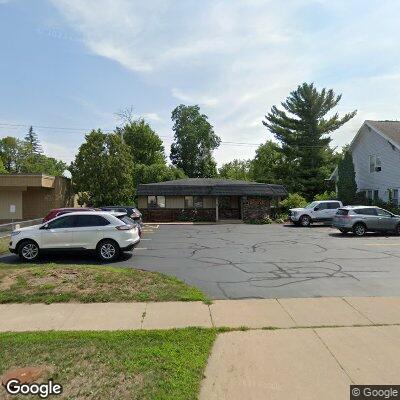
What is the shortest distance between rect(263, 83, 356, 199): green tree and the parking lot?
26831 mm

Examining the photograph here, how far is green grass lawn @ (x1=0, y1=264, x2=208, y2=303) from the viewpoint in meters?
8.08

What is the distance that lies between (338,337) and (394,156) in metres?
26.2

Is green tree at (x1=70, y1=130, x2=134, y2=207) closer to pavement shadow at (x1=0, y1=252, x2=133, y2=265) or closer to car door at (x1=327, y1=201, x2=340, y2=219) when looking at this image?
car door at (x1=327, y1=201, x2=340, y2=219)

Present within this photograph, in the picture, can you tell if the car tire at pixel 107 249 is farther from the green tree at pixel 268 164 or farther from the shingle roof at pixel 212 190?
the green tree at pixel 268 164

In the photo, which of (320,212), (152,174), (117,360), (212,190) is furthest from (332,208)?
(152,174)

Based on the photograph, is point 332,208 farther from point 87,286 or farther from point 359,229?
point 87,286

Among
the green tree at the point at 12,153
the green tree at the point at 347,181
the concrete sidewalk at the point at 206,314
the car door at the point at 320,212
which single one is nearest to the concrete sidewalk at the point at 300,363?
the concrete sidewalk at the point at 206,314

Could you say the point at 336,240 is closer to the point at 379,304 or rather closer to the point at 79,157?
the point at 379,304

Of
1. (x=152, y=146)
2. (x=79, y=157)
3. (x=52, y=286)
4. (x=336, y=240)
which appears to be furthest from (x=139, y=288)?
(x=152, y=146)

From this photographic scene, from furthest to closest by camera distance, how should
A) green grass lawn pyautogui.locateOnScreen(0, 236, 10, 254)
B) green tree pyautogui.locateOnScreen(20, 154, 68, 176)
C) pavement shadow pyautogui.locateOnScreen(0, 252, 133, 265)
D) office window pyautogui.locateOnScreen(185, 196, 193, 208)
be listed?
1. green tree pyautogui.locateOnScreen(20, 154, 68, 176)
2. office window pyautogui.locateOnScreen(185, 196, 193, 208)
3. green grass lawn pyautogui.locateOnScreen(0, 236, 10, 254)
4. pavement shadow pyautogui.locateOnScreen(0, 252, 133, 265)

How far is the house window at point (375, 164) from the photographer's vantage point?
31.1 meters

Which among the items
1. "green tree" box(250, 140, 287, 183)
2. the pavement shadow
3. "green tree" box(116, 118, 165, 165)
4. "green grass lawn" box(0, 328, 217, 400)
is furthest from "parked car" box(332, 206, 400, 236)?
"green tree" box(116, 118, 165, 165)

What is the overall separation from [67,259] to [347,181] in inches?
1043

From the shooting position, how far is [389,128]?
3064cm
